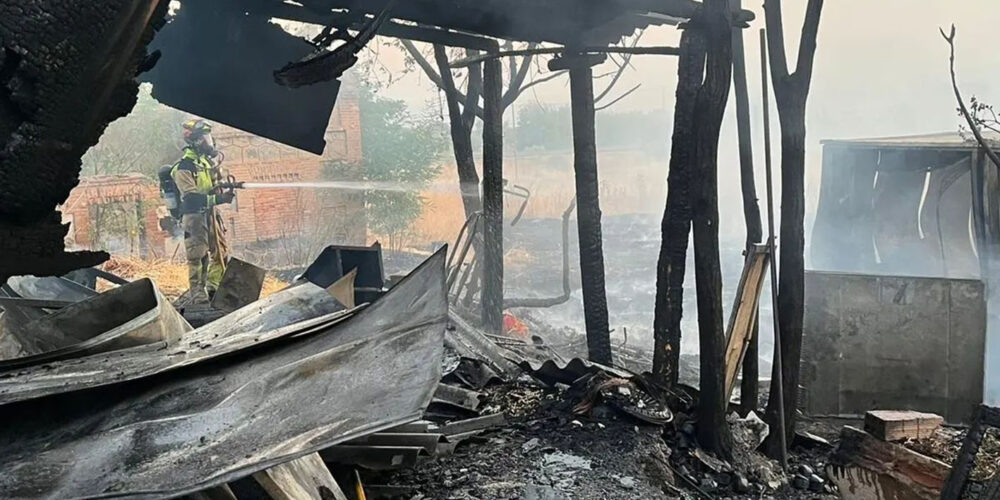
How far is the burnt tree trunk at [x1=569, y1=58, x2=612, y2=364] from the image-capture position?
6043 mm

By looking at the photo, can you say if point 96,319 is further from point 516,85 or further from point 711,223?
point 516,85

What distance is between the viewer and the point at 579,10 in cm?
492

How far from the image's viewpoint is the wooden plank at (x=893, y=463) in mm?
3883

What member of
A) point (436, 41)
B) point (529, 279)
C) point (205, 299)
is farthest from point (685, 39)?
point (529, 279)

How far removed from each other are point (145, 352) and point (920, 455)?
12.4 feet

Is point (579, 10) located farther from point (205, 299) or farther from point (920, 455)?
point (205, 299)

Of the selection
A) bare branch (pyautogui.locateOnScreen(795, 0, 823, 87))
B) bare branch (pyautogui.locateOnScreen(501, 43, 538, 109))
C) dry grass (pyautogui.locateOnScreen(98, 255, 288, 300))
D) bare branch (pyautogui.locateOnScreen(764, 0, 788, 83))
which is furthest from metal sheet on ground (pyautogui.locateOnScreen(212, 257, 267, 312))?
dry grass (pyautogui.locateOnScreen(98, 255, 288, 300))

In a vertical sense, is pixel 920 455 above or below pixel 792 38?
below

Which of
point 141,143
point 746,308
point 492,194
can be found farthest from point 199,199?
point 141,143

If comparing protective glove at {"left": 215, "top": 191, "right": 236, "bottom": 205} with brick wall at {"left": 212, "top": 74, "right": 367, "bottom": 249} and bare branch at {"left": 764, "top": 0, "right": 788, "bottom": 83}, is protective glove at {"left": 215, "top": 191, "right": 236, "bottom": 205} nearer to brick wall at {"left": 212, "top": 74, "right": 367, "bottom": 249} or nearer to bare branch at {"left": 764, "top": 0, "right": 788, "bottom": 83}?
bare branch at {"left": 764, "top": 0, "right": 788, "bottom": 83}

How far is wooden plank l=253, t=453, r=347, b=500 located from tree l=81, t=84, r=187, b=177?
1677 cm

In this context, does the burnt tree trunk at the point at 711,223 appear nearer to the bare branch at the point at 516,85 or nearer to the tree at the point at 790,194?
the tree at the point at 790,194

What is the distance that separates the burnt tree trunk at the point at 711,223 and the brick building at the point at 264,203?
39.5ft

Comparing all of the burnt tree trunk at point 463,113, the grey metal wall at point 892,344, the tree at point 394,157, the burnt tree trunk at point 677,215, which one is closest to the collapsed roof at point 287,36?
the burnt tree trunk at point 677,215
